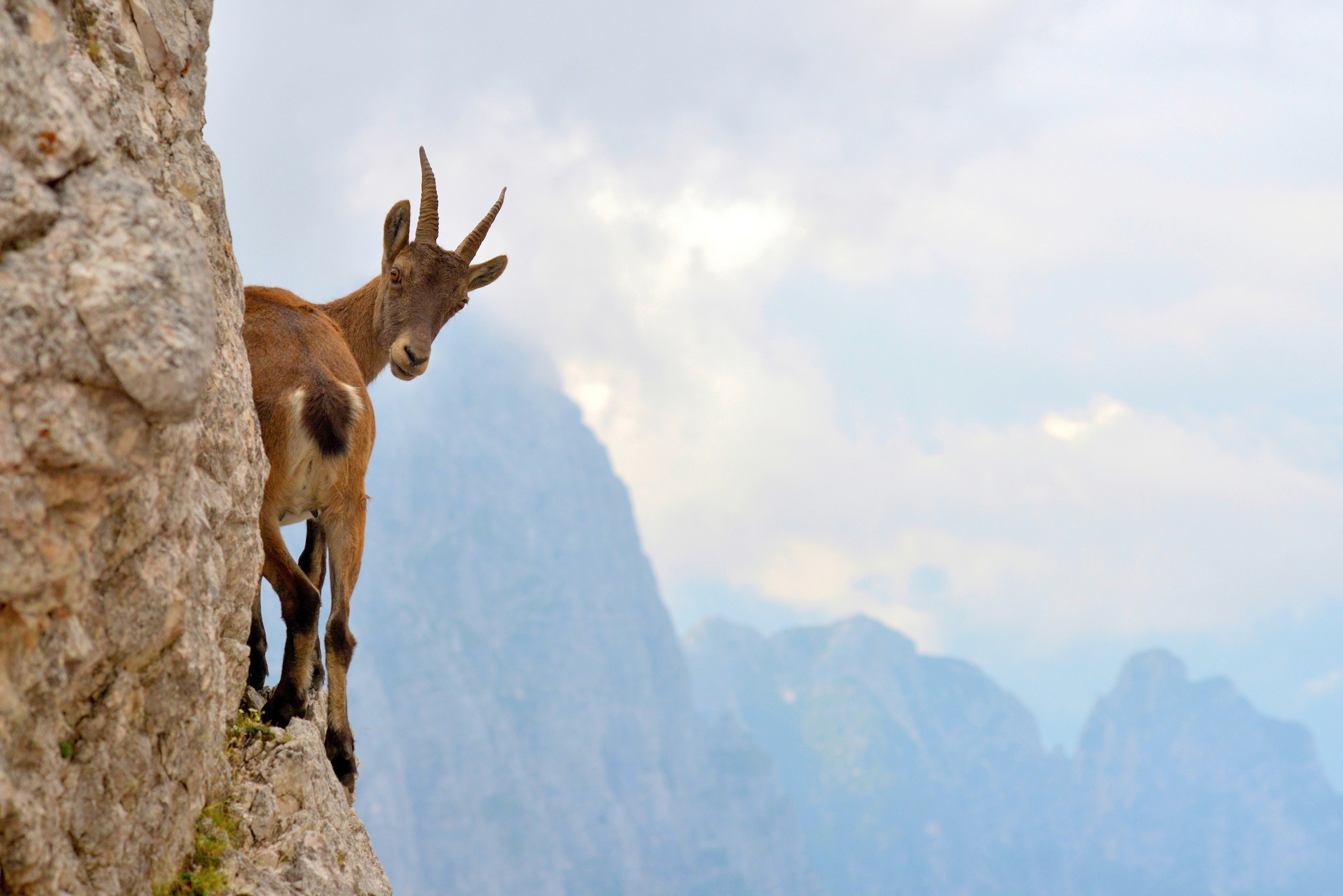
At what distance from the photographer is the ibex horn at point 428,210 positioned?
37.8ft

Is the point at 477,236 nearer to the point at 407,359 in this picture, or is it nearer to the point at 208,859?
the point at 407,359

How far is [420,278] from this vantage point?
37.5 ft

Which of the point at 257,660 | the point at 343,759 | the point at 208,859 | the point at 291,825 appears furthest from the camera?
the point at 343,759

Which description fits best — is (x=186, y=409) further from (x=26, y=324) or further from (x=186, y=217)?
(x=186, y=217)

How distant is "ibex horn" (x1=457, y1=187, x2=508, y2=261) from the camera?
11.8m

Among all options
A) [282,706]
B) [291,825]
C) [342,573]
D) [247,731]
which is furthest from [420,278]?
[291,825]

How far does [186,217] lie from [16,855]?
404cm

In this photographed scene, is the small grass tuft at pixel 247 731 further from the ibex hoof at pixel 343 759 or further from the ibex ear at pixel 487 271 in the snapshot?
the ibex ear at pixel 487 271

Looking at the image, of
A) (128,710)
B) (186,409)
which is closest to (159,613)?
(128,710)

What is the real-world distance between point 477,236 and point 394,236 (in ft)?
2.84

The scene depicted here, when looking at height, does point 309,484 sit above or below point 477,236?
below

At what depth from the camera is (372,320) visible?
11.7 m

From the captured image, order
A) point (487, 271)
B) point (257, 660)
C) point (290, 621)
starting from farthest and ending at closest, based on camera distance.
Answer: point (487, 271) → point (257, 660) → point (290, 621)

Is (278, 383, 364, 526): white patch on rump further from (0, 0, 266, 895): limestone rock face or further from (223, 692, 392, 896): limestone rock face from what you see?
(223, 692, 392, 896): limestone rock face
